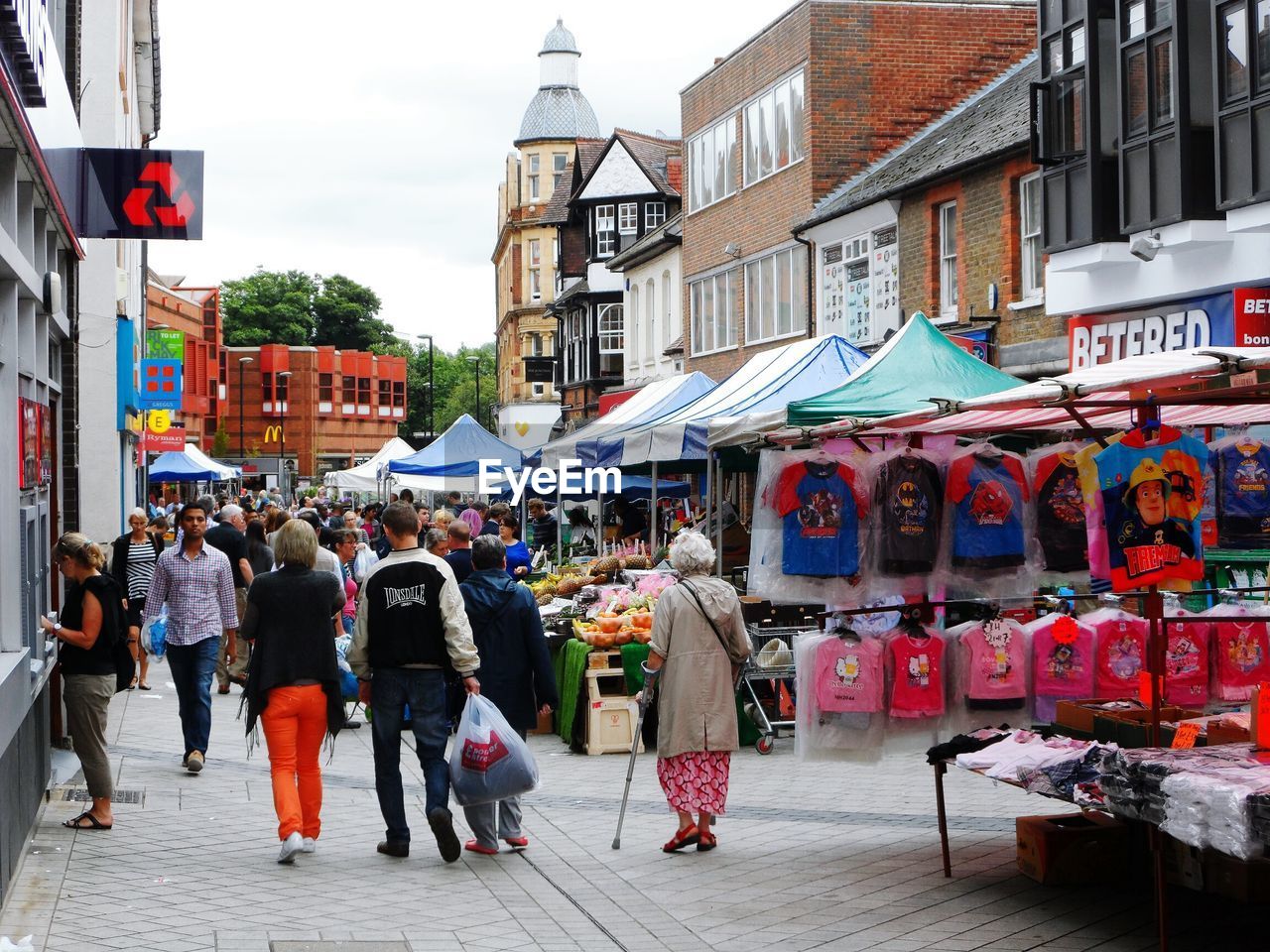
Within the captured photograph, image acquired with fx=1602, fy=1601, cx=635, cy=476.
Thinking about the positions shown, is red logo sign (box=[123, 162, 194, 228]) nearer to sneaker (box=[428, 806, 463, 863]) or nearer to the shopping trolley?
sneaker (box=[428, 806, 463, 863])

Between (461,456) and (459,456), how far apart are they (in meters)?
0.04

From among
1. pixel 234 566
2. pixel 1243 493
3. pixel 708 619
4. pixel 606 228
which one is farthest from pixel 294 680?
pixel 606 228

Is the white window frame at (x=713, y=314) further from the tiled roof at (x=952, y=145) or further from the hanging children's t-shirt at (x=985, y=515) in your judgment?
the hanging children's t-shirt at (x=985, y=515)

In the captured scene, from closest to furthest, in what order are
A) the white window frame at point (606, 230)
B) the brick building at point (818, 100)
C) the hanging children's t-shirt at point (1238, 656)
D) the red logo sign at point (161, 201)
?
the hanging children's t-shirt at point (1238, 656) → the red logo sign at point (161, 201) → the brick building at point (818, 100) → the white window frame at point (606, 230)

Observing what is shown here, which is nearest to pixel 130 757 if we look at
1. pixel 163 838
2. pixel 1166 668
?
pixel 163 838

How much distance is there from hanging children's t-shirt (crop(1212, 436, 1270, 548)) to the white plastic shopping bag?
4.19m

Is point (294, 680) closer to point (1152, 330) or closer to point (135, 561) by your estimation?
point (135, 561)

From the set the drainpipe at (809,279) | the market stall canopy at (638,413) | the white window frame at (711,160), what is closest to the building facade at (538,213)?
the white window frame at (711,160)

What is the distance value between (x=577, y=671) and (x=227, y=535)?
4269mm

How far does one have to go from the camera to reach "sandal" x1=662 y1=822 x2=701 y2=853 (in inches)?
353

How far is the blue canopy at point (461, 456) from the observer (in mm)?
28328

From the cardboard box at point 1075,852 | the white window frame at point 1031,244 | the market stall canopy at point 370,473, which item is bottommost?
the cardboard box at point 1075,852

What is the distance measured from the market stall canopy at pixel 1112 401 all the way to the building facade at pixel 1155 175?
319 inches

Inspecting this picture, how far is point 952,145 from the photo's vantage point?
25812mm
